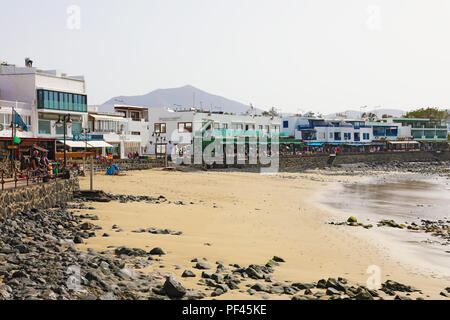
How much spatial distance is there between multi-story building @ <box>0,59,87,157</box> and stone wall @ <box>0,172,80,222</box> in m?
21.9

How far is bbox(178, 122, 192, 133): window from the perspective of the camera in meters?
67.2

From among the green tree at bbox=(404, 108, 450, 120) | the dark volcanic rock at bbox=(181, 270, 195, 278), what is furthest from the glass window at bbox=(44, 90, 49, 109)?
the green tree at bbox=(404, 108, 450, 120)

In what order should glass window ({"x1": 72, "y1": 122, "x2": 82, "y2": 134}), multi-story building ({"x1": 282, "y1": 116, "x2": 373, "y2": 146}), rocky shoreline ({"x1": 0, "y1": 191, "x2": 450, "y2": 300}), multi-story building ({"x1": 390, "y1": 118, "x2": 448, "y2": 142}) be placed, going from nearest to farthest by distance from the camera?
rocky shoreline ({"x1": 0, "y1": 191, "x2": 450, "y2": 300}) → glass window ({"x1": 72, "y1": 122, "x2": 82, "y2": 134}) → multi-story building ({"x1": 282, "y1": 116, "x2": 373, "y2": 146}) → multi-story building ({"x1": 390, "y1": 118, "x2": 448, "y2": 142})

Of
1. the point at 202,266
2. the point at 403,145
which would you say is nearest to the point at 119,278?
the point at 202,266

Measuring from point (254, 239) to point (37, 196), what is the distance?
8682 millimetres

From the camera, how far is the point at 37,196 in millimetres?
17375

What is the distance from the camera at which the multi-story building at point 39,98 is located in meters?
42.6

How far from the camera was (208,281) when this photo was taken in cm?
948

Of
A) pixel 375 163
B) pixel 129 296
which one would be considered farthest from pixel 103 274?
pixel 375 163

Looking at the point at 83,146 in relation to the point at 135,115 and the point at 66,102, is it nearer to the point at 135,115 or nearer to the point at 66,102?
the point at 66,102

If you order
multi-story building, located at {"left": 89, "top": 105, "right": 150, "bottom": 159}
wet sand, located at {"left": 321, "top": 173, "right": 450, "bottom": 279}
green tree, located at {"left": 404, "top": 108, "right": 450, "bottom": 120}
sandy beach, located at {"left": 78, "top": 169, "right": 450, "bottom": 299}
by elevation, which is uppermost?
green tree, located at {"left": 404, "top": 108, "right": 450, "bottom": 120}

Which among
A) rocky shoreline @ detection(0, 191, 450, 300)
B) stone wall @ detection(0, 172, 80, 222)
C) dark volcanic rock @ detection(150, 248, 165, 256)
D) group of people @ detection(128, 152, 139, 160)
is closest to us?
rocky shoreline @ detection(0, 191, 450, 300)

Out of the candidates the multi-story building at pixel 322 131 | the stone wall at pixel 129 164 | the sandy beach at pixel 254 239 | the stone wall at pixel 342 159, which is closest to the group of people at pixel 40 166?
the sandy beach at pixel 254 239

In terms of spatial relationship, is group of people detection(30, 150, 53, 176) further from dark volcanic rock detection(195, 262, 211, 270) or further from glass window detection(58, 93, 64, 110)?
glass window detection(58, 93, 64, 110)
